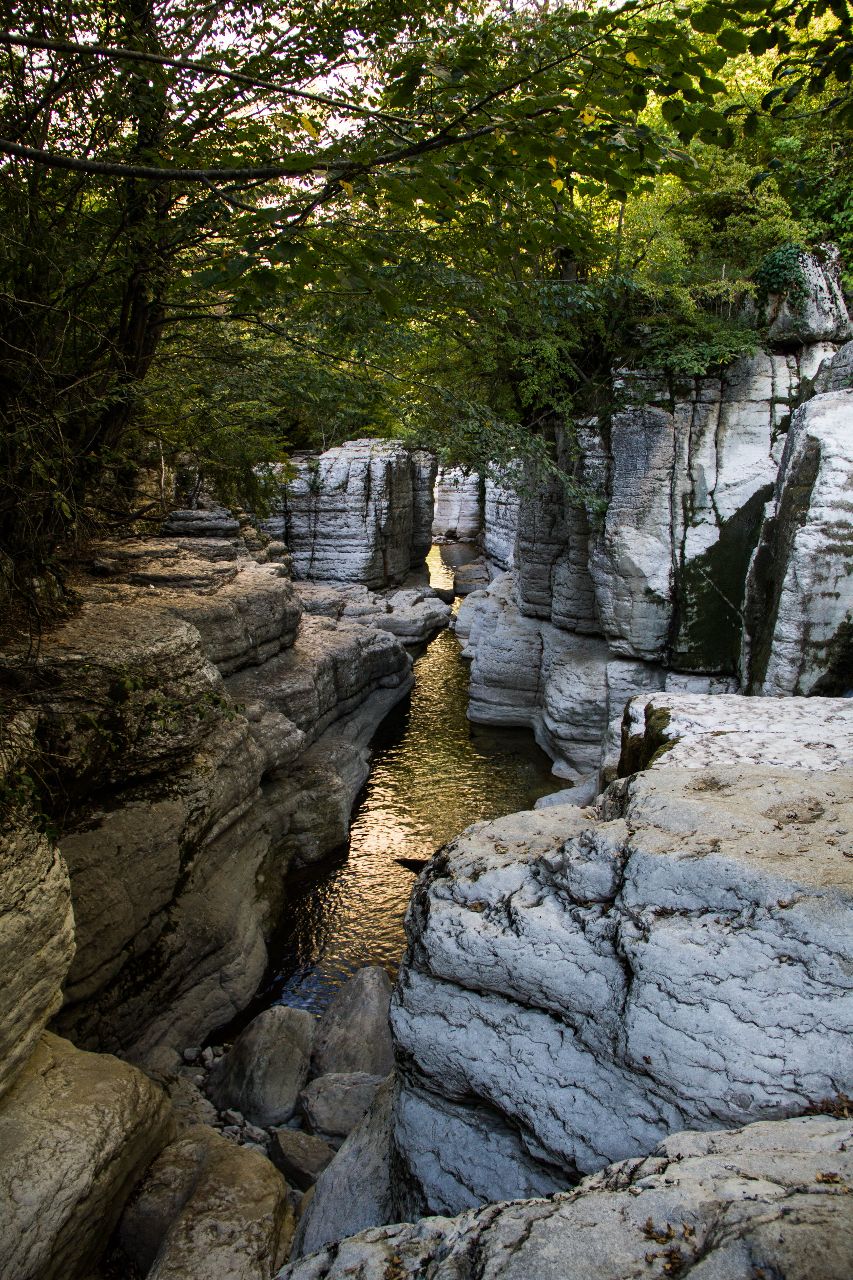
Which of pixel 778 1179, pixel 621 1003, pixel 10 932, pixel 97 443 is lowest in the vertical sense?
pixel 10 932

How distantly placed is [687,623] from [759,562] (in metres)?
1.64

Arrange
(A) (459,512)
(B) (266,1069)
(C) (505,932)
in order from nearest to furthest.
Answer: (C) (505,932)
(B) (266,1069)
(A) (459,512)

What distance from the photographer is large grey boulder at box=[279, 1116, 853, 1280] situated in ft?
5.82

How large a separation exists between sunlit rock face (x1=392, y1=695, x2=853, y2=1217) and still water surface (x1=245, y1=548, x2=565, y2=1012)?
481 centimetres

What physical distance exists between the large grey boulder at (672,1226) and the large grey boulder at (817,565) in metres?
6.98

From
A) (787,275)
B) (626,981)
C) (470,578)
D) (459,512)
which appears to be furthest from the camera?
(459,512)

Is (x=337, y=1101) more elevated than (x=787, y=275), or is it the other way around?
(x=787, y=275)

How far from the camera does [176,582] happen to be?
10.0m

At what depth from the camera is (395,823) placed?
11.2 metres

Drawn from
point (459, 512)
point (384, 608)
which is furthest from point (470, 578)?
point (384, 608)

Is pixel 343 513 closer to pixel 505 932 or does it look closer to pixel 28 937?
pixel 28 937

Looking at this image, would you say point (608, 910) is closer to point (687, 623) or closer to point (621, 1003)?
point (621, 1003)

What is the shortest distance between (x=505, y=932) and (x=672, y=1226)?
149 cm

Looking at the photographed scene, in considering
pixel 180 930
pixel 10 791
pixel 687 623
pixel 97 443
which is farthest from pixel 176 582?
pixel 687 623
